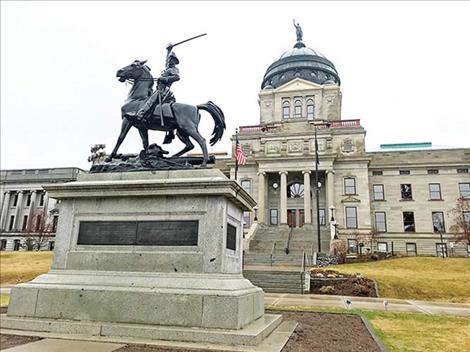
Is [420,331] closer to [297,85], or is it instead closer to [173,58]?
[173,58]

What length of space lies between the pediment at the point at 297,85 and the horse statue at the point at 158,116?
55.1m

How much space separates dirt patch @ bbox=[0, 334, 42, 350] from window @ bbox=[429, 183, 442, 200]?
178 ft

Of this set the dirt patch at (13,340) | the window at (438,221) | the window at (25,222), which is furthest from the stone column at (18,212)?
the dirt patch at (13,340)

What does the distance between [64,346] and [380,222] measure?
51532 millimetres

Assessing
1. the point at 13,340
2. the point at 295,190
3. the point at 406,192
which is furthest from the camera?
the point at 295,190

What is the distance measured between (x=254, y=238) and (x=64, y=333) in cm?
3878

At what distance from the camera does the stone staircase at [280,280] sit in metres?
21.8

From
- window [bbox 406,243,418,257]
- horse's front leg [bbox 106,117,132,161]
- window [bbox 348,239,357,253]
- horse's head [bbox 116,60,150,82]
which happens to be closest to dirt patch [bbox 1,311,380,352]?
horse's front leg [bbox 106,117,132,161]

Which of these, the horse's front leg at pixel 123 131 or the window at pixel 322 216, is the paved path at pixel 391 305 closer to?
the horse's front leg at pixel 123 131

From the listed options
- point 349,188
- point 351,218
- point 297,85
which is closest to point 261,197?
point 349,188

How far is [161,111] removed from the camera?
9.96 metres

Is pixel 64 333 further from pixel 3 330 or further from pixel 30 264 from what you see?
pixel 30 264

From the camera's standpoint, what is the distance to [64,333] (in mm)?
7461

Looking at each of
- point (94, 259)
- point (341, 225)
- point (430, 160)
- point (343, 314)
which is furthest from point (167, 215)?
point (430, 160)
